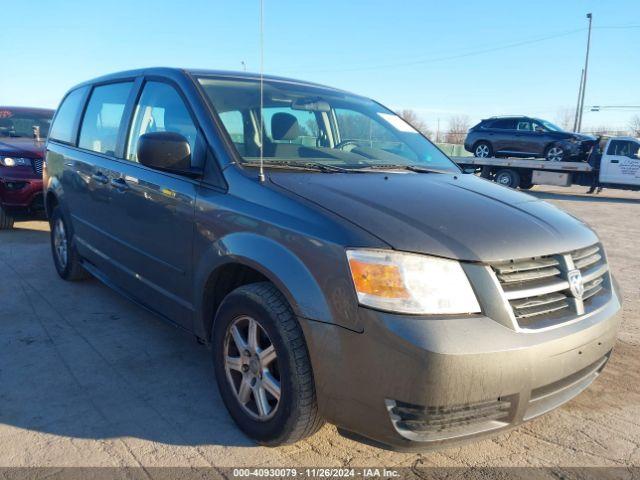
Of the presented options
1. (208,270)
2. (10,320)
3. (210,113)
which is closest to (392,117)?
(210,113)

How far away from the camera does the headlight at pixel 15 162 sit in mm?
7249

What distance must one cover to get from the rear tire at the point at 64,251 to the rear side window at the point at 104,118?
0.87 metres

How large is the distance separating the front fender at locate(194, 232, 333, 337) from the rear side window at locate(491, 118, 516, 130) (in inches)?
694

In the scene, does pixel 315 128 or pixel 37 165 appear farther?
pixel 37 165

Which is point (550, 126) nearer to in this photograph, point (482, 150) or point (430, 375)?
point (482, 150)

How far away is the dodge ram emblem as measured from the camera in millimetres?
2350

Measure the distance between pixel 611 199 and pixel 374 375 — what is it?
17839 millimetres

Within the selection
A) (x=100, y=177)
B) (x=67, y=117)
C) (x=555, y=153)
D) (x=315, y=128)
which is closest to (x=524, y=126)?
(x=555, y=153)

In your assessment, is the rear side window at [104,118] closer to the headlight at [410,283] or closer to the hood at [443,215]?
the hood at [443,215]

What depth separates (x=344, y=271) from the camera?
6.88ft

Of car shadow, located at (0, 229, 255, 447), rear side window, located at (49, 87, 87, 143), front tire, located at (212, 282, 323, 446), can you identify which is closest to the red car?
rear side window, located at (49, 87, 87, 143)

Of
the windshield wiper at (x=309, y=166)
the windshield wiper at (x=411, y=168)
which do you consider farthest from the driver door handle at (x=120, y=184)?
the windshield wiper at (x=411, y=168)

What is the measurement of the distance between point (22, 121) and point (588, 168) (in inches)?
620

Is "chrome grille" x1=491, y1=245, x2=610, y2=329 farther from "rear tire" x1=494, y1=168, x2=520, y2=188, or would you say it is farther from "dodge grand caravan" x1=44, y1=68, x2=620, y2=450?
"rear tire" x1=494, y1=168, x2=520, y2=188
